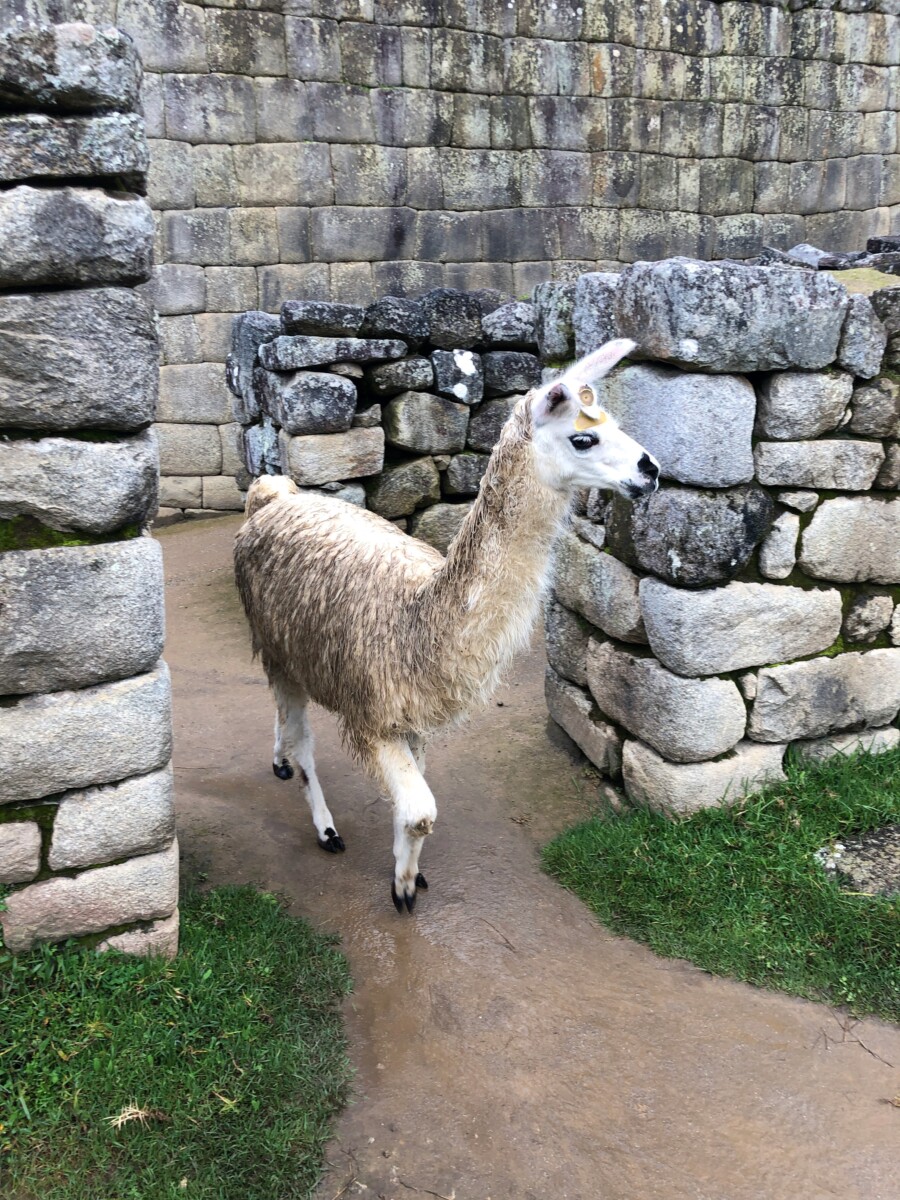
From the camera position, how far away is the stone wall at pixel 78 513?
2148 mm

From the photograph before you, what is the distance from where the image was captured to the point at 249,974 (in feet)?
9.14

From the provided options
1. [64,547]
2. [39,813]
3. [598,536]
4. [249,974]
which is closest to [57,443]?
[64,547]

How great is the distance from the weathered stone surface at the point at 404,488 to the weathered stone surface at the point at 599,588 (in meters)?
2.29

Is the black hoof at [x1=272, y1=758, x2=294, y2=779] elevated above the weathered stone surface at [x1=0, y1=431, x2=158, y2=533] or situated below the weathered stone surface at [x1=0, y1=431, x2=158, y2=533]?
below

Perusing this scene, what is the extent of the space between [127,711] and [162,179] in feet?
24.5

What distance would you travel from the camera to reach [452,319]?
6.34 meters

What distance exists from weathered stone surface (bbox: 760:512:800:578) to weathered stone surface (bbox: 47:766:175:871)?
226 cm

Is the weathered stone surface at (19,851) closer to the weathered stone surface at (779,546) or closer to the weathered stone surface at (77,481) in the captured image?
the weathered stone surface at (77,481)

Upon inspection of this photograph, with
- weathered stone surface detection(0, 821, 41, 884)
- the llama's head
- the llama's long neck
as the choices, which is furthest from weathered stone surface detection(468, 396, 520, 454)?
weathered stone surface detection(0, 821, 41, 884)

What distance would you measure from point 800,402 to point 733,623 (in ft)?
2.77

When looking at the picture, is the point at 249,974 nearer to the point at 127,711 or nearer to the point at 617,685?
the point at 127,711

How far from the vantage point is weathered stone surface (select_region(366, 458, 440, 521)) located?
6.36m

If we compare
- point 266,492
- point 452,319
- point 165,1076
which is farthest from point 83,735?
point 452,319

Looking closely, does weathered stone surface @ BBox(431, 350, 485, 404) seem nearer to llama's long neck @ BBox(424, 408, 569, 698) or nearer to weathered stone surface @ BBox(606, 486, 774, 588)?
weathered stone surface @ BBox(606, 486, 774, 588)
